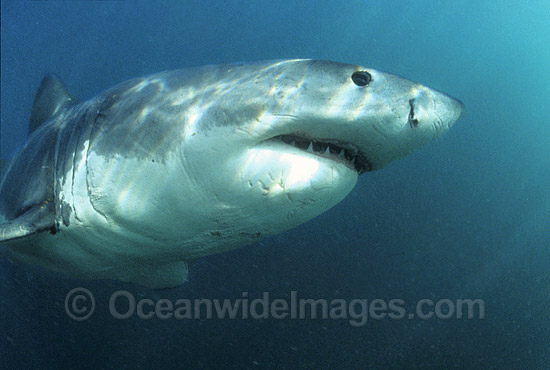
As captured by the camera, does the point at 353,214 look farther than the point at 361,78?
Yes

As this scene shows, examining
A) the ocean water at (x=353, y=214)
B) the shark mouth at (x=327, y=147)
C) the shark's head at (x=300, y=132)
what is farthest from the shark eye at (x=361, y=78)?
the ocean water at (x=353, y=214)

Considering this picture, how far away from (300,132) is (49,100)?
451 cm

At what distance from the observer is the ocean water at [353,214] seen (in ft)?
30.9

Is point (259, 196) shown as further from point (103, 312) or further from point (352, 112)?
point (103, 312)

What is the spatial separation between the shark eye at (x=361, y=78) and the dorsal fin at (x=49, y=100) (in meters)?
4.29

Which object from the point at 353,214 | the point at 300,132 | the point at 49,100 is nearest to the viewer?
the point at 300,132

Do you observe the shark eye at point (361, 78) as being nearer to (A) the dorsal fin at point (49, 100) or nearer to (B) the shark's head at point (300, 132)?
(B) the shark's head at point (300, 132)

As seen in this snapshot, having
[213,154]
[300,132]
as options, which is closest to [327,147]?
[300,132]

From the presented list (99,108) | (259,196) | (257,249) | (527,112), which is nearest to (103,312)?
(257,249)

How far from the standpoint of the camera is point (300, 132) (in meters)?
1.88

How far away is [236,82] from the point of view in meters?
2.12

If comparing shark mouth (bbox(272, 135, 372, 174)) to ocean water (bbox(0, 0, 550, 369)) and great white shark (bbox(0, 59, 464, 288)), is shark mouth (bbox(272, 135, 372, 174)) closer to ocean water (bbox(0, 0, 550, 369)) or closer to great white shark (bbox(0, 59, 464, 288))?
great white shark (bbox(0, 59, 464, 288))

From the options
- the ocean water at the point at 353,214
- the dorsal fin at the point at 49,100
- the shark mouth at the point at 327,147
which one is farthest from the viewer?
the ocean water at the point at 353,214

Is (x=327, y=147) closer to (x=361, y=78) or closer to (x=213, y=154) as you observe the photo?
(x=361, y=78)
